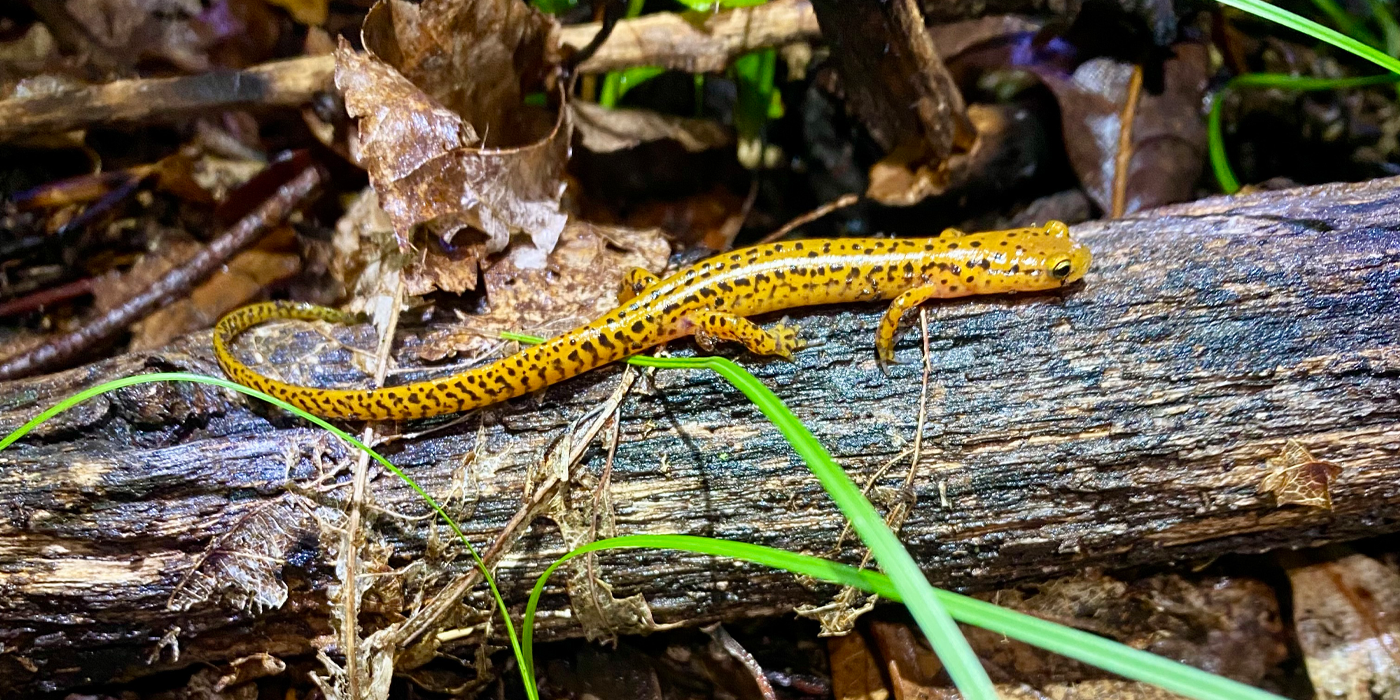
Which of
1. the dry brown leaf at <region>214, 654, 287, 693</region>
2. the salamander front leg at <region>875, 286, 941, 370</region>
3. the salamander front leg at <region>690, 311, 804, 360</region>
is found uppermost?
the salamander front leg at <region>690, 311, 804, 360</region>

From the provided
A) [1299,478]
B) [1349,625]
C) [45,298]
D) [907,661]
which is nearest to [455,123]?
[45,298]

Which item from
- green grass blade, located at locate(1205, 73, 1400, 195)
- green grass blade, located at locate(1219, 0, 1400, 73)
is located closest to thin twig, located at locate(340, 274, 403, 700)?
green grass blade, located at locate(1219, 0, 1400, 73)

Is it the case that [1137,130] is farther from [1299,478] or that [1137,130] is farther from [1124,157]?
[1299,478]

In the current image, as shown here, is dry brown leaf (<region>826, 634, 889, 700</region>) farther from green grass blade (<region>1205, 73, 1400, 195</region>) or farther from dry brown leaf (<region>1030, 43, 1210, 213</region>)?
green grass blade (<region>1205, 73, 1400, 195</region>)

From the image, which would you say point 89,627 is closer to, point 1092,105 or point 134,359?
point 134,359

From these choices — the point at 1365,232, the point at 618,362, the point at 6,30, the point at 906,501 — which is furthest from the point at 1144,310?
the point at 6,30

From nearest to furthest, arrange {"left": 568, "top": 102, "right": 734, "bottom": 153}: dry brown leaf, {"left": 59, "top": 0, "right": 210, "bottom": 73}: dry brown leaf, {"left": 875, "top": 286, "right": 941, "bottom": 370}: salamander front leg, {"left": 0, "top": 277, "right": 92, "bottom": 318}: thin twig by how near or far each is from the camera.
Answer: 1. {"left": 875, "top": 286, "right": 941, "bottom": 370}: salamander front leg
2. {"left": 0, "top": 277, "right": 92, "bottom": 318}: thin twig
3. {"left": 568, "top": 102, "right": 734, "bottom": 153}: dry brown leaf
4. {"left": 59, "top": 0, "right": 210, "bottom": 73}: dry brown leaf
